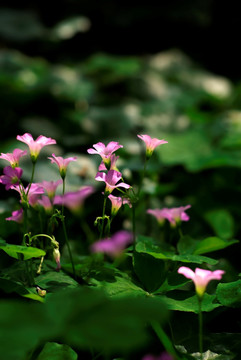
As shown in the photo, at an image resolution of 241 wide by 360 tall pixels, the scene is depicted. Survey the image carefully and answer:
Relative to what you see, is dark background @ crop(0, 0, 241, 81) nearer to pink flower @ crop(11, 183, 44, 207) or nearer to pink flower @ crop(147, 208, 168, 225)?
pink flower @ crop(147, 208, 168, 225)

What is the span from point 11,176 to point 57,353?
356mm

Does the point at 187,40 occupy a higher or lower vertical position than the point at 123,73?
higher

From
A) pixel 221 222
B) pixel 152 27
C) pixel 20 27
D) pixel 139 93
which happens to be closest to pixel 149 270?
pixel 221 222

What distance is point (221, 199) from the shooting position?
5.81 ft

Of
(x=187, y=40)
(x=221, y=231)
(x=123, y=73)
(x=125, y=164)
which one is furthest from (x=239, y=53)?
(x=221, y=231)

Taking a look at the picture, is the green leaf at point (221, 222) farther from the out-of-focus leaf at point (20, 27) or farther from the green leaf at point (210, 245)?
the out-of-focus leaf at point (20, 27)

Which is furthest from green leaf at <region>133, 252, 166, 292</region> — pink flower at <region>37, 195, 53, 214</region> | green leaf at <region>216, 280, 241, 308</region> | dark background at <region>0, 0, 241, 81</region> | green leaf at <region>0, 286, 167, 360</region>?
dark background at <region>0, 0, 241, 81</region>

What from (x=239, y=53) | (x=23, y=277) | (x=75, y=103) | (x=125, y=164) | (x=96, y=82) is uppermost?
(x=239, y=53)

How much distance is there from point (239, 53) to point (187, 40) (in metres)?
0.65

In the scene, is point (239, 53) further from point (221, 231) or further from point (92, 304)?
point (92, 304)

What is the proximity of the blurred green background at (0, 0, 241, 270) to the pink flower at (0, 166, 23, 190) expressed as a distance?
24 centimetres

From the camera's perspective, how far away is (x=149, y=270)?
89cm

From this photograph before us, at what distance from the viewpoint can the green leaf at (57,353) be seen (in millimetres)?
728

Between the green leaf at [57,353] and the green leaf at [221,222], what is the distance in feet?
2.86
